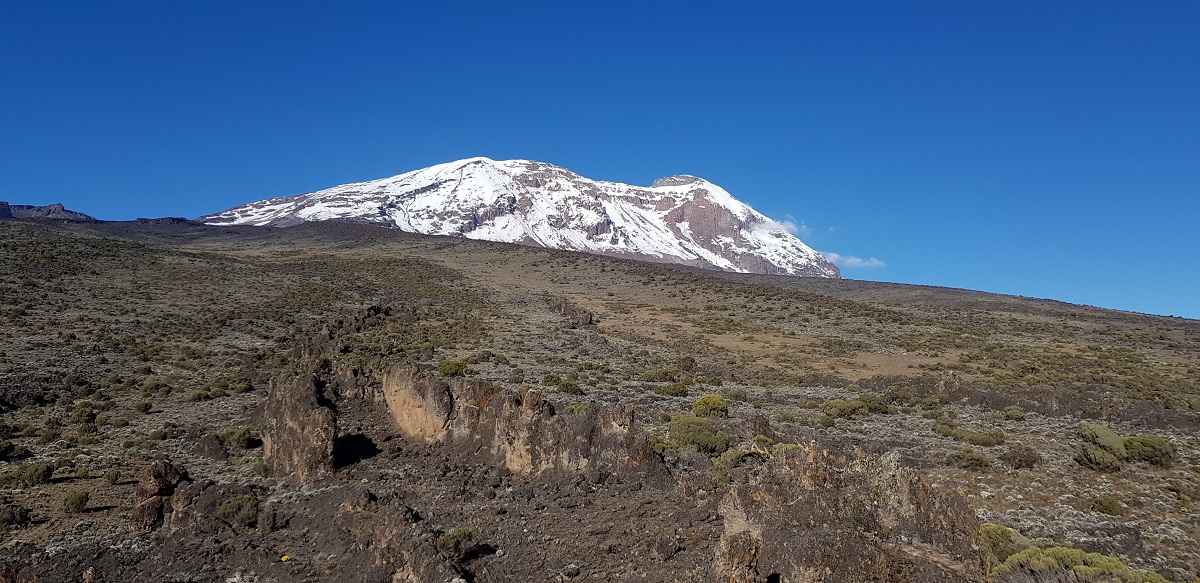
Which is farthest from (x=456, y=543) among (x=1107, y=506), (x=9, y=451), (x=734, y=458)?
(x=9, y=451)

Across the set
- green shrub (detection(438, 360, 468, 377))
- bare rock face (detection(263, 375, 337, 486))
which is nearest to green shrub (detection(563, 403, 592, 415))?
bare rock face (detection(263, 375, 337, 486))

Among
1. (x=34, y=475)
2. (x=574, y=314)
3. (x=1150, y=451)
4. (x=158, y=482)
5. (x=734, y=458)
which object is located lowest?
(x=34, y=475)

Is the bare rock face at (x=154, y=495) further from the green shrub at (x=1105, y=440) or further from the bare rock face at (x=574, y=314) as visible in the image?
the bare rock face at (x=574, y=314)

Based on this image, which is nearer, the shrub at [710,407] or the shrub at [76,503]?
the shrub at [76,503]

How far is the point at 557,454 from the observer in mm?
12891

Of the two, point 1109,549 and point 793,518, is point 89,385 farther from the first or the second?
point 1109,549

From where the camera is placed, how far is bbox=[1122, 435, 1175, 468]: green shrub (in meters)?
15.3

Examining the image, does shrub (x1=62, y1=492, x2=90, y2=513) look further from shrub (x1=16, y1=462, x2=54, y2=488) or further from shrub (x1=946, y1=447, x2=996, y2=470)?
shrub (x1=946, y1=447, x2=996, y2=470)

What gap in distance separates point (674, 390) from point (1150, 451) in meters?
13.8

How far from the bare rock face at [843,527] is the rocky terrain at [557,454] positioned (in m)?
0.03

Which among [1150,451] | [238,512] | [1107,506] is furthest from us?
[1150,451]

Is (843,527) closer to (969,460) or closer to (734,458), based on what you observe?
(734,458)

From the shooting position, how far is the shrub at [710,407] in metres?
20.6

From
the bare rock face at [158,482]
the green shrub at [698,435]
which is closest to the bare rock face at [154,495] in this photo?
the bare rock face at [158,482]
